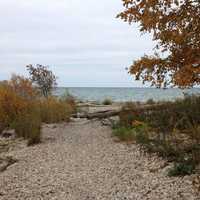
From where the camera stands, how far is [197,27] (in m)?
10.9

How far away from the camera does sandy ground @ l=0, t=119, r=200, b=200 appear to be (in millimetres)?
8117

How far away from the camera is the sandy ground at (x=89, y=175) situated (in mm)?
8117

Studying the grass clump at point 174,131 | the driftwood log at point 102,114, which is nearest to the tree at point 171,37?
the grass clump at point 174,131

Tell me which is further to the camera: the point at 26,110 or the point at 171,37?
the point at 26,110

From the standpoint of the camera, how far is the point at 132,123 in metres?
15.9

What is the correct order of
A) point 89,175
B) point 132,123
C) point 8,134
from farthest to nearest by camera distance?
point 8,134
point 132,123
point 89,175

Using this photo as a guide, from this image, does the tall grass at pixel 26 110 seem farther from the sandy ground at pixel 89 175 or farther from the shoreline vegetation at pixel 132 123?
the sandy ground at pixel 89 175

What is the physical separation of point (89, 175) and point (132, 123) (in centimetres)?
634

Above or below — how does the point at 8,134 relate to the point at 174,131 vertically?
below

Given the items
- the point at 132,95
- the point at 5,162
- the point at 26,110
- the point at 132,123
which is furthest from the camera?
the point at 132,95

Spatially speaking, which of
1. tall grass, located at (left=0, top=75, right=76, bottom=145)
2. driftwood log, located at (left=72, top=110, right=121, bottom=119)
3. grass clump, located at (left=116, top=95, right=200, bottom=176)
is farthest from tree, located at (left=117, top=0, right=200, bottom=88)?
driftwood log, located at (left=72, top=110, right=121, bottom=119)

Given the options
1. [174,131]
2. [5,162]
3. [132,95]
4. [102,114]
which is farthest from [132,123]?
[132,95]

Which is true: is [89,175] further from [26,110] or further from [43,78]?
[43,78]

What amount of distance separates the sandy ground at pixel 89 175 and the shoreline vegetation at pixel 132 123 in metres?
0.30
